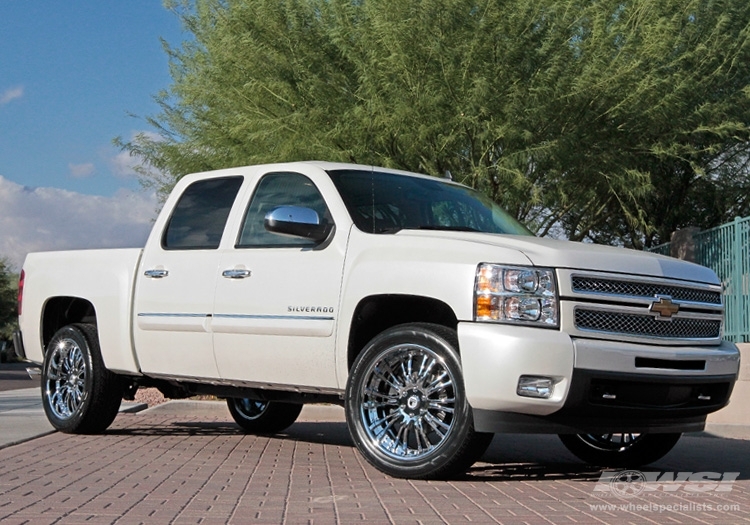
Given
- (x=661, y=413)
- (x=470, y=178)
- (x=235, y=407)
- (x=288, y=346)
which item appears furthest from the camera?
(x=470, y=178)

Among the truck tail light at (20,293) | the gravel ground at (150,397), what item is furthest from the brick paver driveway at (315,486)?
the gravel ground at (150,397)

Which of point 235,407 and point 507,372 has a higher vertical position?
point 507,372

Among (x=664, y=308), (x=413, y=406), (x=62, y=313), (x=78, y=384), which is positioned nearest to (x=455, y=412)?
(x=413, y=406)

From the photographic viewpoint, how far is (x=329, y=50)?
671 inches

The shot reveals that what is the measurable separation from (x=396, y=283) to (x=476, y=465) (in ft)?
5.56

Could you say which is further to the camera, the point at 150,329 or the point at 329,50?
the point at 329,50

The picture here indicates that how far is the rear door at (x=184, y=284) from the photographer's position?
830 centimetres

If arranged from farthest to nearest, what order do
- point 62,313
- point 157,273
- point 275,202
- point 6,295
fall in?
point 6,295 → point 62,313 → point 157,273 → point 275,202

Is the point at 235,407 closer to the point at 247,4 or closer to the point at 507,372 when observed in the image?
the point at 507,372

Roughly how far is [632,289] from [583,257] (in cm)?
38

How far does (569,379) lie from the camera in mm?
6328

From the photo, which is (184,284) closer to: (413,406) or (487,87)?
(413,406)

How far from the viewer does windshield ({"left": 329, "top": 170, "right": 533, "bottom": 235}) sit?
25.4ft

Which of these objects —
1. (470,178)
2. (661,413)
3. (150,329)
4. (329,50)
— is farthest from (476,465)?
(329,50)
